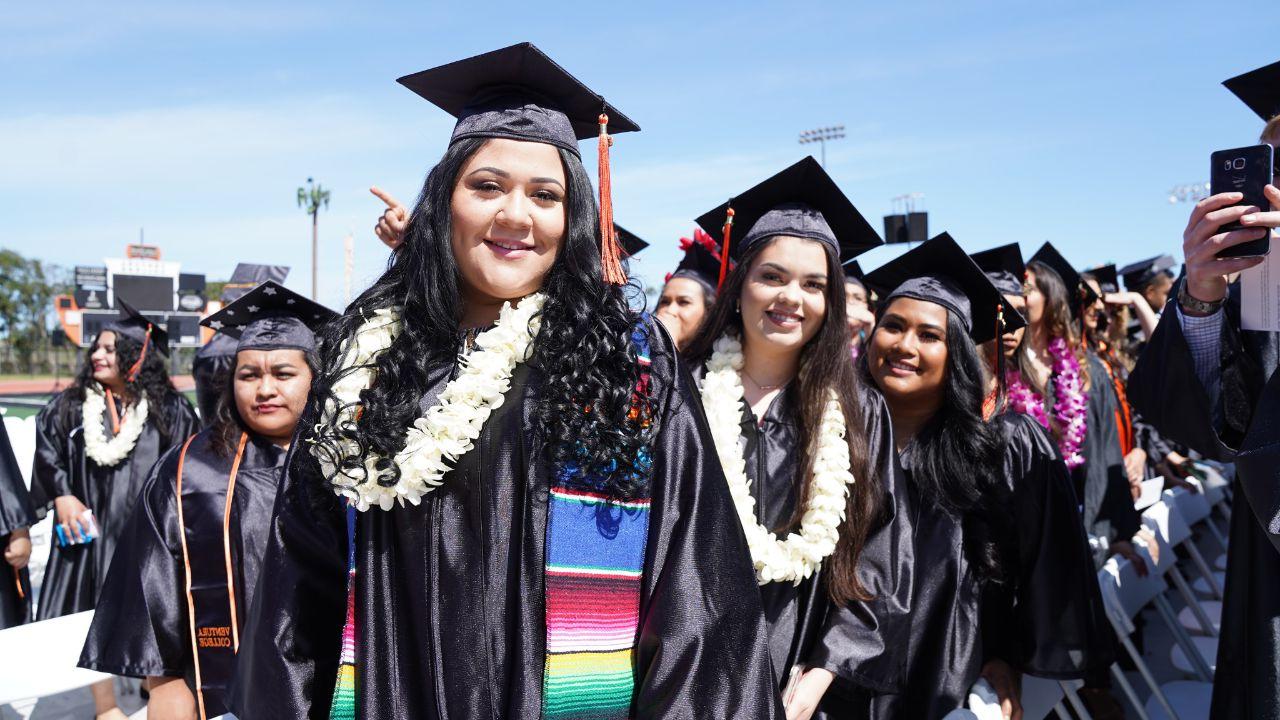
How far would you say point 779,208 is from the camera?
282cm

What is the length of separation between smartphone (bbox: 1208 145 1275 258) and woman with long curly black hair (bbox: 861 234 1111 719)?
115 cm

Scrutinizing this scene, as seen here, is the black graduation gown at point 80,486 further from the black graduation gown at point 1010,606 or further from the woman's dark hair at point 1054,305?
the woman's dark hair at point 1054,305

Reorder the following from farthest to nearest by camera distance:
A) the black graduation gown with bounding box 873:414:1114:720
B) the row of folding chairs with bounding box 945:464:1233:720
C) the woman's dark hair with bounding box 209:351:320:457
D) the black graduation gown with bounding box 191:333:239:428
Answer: the black graduation gown with bounding box 191:333:239:428 < the woman's dark hair with bounding box 209:351:320:457 < the row of folding chairs with bounding box 945:464:1233:720 < the black graduation gown with bounding box 873:414:1114:720

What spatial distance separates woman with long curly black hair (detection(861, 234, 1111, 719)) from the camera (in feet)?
8.92

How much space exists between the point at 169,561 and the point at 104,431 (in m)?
3.69

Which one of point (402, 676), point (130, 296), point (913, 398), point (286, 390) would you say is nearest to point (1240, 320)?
point (913, 398)

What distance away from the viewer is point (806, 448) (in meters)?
2.51

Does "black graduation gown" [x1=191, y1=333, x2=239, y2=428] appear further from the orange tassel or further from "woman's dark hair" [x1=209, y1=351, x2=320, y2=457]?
the orange tassel

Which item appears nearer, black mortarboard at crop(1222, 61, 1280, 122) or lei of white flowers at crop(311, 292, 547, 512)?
lei of white flowers at crop(311, 292, 547, 512)

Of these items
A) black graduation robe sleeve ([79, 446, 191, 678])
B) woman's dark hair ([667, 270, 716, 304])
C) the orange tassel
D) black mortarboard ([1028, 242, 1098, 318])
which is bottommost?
black graduation robe sleeve ([79, 446, 191, 678])

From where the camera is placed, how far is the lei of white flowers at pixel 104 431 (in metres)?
5.80

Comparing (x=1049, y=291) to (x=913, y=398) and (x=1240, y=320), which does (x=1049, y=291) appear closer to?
(x=913, y=398)

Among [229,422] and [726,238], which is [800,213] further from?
[229,422]

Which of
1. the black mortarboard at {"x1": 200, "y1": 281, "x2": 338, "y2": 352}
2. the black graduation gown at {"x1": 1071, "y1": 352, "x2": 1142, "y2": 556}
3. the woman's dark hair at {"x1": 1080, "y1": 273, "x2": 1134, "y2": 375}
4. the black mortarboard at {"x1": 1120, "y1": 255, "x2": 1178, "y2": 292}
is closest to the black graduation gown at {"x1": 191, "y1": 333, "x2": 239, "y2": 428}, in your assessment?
the black mortarboard at {"x1": 200, "y1": 281, "x2": 338, "y2": 352}
